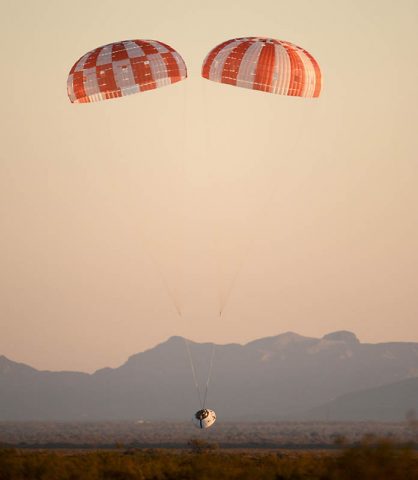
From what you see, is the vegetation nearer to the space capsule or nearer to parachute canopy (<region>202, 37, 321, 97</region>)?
the space capsule

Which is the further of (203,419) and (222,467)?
(203,419)

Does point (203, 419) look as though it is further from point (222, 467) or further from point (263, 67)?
point (263, 67)

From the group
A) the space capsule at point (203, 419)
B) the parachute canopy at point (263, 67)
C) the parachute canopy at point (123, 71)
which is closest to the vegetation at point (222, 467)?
the space capsule at point (203, 419)

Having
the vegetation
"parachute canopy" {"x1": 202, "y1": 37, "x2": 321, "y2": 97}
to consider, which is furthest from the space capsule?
"parachute canopy" {"x1": 202, "y1": 37, "x2": 321, "y2": 97}

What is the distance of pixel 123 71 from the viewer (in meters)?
52.7

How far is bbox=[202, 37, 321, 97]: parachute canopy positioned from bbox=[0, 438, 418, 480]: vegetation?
589 inches

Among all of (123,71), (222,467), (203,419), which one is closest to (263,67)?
(123,71)

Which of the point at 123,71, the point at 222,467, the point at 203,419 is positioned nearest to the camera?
the point at 222,467

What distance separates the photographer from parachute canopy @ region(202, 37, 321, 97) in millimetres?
51750

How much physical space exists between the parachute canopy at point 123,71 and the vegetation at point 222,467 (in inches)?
582

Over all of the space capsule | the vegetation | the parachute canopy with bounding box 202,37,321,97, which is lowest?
→ the vegetation

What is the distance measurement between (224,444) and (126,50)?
4104cm

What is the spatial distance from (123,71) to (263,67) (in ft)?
18.8

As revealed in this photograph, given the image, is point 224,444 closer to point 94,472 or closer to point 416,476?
point 94,472
